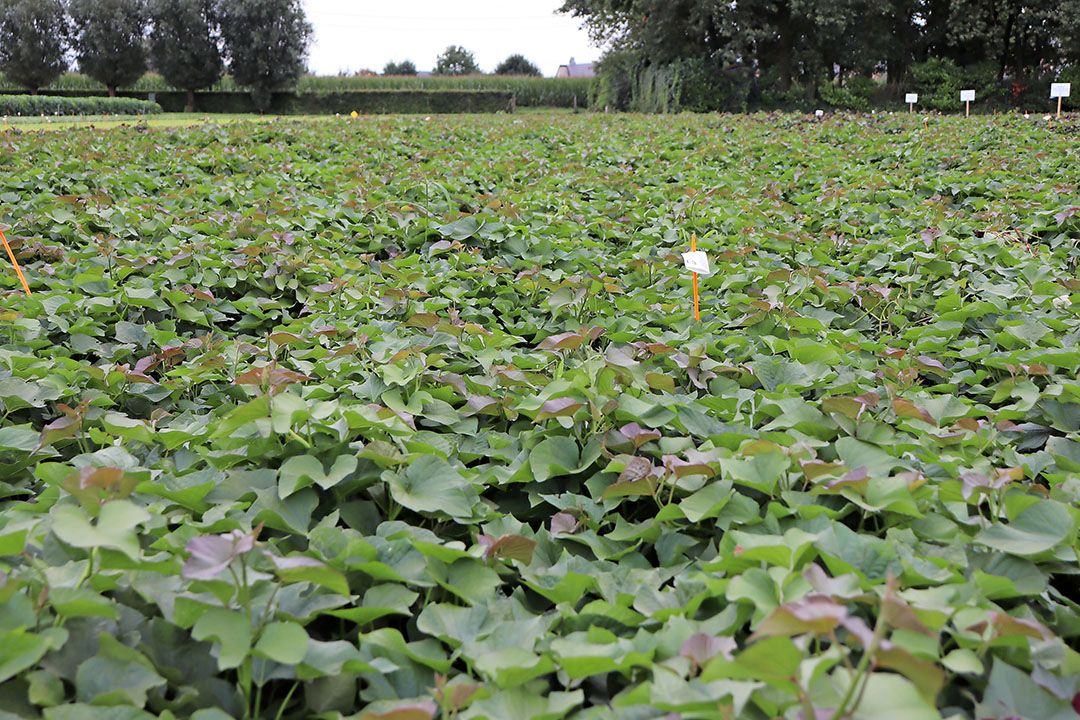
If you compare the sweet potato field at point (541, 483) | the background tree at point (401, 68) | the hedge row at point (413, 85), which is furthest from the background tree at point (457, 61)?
the sweet potato field at point (541, 483)

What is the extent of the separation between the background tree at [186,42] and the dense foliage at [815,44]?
16.2m

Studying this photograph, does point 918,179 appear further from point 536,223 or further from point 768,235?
point 536,223

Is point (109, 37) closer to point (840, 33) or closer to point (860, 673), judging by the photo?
point (840, 33)

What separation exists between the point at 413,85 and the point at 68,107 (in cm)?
1751

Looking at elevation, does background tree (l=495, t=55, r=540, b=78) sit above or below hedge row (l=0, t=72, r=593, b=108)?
above

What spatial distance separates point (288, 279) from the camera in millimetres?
3686

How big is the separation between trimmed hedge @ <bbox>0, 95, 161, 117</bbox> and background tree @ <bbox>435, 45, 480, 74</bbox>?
43816 mm

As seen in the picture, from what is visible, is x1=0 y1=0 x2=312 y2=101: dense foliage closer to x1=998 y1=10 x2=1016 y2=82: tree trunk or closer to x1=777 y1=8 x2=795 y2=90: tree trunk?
x1=777 y1=8 x2=795 y2=90: tree trunk

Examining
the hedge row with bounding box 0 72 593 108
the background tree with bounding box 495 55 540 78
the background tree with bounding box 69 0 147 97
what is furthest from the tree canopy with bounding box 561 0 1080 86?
the background tree with bounding box 495 55 540 78

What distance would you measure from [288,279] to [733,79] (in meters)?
23.7

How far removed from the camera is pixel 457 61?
7006 cm

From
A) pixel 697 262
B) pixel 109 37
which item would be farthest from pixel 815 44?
pixel 109 37

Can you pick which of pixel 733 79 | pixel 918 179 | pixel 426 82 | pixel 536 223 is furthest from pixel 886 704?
pixel 426 82

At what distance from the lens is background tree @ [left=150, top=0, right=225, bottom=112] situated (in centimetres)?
3422
